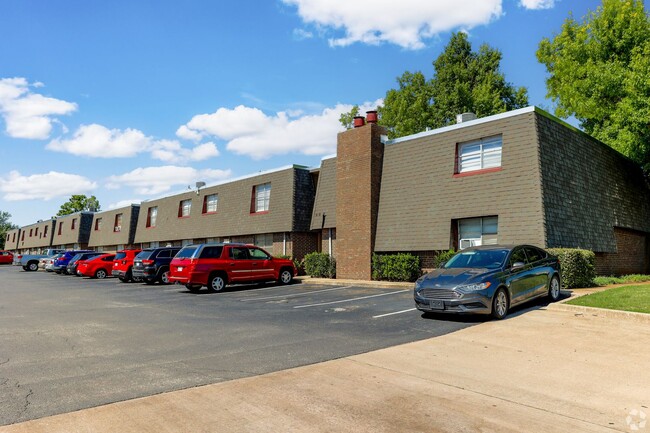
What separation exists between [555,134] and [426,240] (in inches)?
238

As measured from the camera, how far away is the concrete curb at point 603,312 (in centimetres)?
951

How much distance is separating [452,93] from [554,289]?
3301cm

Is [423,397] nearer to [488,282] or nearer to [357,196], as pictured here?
[488,282]

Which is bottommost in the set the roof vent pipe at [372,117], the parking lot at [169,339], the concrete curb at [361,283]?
the parking lot at [169,339]

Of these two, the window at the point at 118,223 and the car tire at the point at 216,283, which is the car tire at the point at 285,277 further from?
the window at the point at 118,223

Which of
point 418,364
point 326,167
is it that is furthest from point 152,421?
point 326,167

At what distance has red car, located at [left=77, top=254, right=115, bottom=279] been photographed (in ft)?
96.0

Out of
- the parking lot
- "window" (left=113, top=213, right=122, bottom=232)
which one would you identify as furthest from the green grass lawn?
"window" (left=113, top=213, right=122, bottom=232)

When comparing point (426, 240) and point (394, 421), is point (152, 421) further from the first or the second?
point (426, 240)

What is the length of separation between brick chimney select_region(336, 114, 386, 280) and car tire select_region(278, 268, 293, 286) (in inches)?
93.1

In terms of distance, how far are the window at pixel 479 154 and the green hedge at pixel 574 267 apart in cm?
430

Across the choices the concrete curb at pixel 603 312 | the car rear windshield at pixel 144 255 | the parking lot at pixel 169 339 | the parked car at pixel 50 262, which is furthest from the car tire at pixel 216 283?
the parked car at pixel 50 262

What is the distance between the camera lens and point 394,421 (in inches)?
178

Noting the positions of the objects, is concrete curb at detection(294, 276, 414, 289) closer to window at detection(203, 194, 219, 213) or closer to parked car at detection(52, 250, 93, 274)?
window at detection(203, 194, 219, 213)
